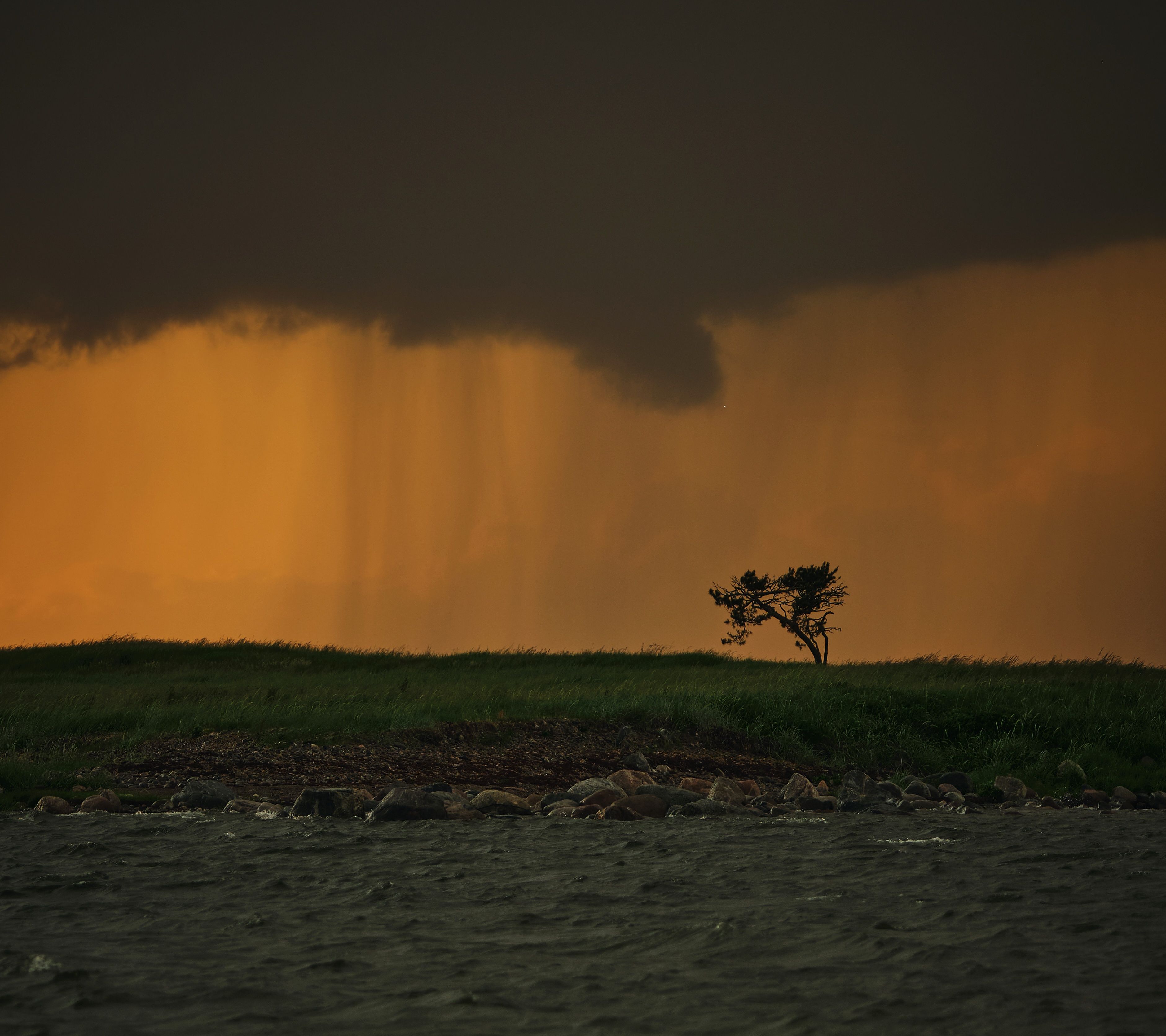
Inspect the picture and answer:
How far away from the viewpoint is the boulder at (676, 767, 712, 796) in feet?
58.4

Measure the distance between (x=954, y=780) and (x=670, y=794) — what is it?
297 inches

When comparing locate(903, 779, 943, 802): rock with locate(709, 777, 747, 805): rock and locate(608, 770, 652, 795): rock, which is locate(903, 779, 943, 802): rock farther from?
locate(608, 770, 652, 795): rock

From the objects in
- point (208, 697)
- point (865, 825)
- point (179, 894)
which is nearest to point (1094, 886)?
point (865, 825)

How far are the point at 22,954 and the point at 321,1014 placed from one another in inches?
121

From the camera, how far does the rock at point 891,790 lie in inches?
716

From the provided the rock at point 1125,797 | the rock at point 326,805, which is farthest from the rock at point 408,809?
the rock at point 1125,797

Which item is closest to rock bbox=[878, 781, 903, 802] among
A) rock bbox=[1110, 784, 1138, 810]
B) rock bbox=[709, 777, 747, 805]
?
Result: rock bbox=[709, 777, 747, 805]

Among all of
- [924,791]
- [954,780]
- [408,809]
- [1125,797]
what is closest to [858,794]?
[924,791]

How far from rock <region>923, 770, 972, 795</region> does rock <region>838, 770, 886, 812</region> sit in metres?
1.88

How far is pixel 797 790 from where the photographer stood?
17.6 meters

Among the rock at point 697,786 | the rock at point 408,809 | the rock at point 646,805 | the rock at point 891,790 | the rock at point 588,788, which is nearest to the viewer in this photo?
the rock at point 408,809

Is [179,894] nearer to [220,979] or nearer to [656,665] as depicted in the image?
[220,979]

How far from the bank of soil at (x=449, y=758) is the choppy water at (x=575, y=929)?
373 centimetres

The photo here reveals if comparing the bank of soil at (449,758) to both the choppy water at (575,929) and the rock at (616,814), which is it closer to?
the rock at (616,814)
